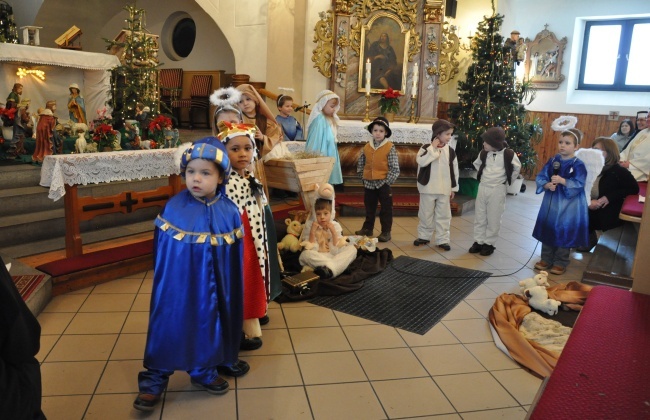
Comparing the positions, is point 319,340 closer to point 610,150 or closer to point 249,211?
point 249,211

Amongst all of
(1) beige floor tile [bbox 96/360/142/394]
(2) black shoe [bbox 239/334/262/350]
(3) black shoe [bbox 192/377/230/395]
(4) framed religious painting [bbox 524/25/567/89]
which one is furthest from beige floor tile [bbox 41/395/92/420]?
(4) framed religious painting [bbox 524/25/567/89]

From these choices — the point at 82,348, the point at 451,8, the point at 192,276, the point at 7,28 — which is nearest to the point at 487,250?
the point at 192,276

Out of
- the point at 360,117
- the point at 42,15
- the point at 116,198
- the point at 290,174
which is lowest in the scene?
the point at 116,198

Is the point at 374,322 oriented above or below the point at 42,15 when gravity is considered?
below

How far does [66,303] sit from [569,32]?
1253 centimetres

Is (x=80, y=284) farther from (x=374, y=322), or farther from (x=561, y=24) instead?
(x=561, y=24)

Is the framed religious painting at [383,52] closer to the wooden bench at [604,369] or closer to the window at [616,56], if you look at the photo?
the window at [616,56]

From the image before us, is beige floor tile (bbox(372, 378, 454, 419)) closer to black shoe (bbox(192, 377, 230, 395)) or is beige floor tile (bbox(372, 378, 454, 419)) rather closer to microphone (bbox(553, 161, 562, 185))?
black shoe (bbox(192, 377, 230, 395))

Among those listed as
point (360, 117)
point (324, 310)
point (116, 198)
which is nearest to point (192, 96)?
point (360, 117)

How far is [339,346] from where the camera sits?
11.9 feet

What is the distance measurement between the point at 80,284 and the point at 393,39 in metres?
7.09

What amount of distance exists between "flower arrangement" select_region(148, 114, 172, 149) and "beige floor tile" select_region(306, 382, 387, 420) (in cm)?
381

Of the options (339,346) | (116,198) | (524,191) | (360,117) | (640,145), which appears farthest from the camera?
(524,191)

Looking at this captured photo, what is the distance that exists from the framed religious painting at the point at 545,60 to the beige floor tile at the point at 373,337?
10.4 meters
